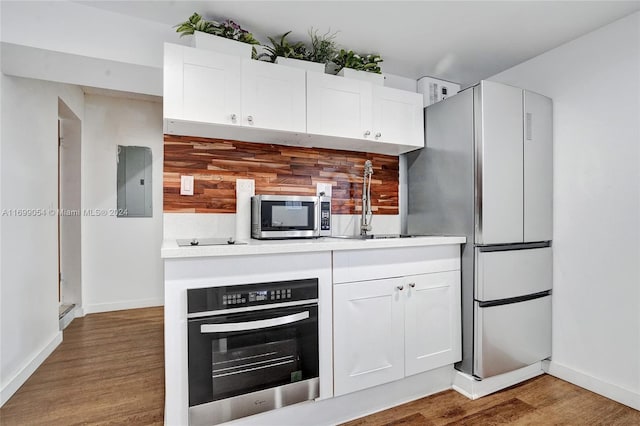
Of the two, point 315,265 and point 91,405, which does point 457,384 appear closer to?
point 315,265

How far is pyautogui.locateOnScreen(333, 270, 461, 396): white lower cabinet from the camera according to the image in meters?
1.92

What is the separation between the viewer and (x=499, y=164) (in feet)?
7.48

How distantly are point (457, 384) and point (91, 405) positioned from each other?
92.1 inches

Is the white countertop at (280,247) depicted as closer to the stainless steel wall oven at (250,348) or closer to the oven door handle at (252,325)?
the stainless steel wall oven at (250,348)

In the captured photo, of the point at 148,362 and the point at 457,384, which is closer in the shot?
the point at 457,384

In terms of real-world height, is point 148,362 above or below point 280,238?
below

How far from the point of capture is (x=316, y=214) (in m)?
2.36

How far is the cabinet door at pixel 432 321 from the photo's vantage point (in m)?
2.12

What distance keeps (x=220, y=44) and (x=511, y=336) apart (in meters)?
2.67

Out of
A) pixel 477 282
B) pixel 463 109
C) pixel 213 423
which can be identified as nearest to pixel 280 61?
pixel 463 109

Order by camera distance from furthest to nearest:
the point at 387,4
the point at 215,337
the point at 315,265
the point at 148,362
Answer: the point at 148,362 < the point at 387,4 < the point at 315,265 < the point at 215,337

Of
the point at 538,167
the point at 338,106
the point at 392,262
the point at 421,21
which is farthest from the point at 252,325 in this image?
the point at 538,167

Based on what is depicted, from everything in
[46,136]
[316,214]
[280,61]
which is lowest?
[316,214]

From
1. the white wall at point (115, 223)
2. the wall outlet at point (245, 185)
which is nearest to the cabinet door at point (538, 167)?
the wall outlet at point (245, 185)
